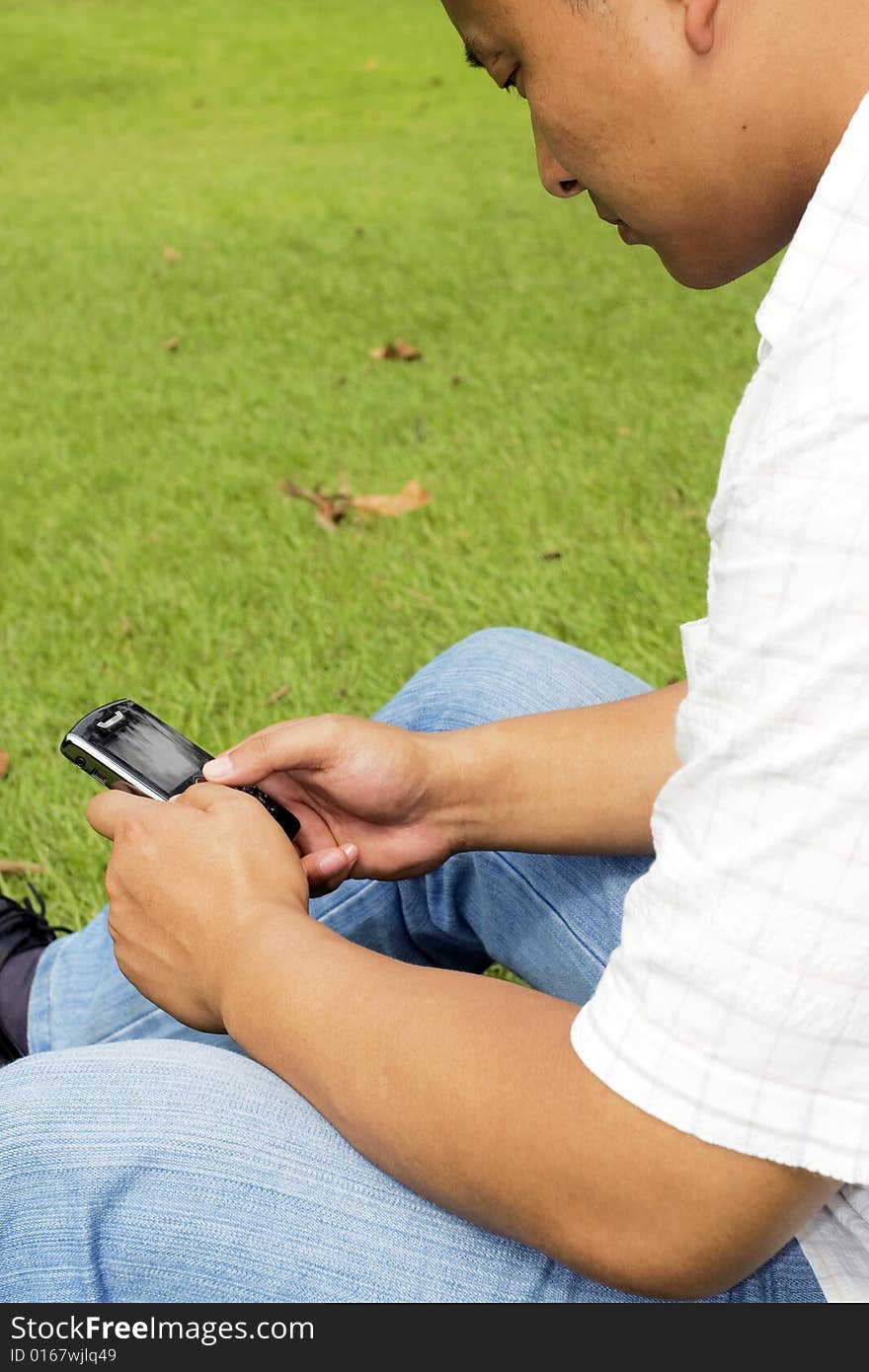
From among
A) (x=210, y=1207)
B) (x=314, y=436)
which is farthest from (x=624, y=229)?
(x=314, y=436)

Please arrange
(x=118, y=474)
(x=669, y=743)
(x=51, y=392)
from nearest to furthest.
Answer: (x=669, y=743)
(x=118, y=474)
(x=51, y=392)

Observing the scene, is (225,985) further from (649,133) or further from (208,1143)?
(649,133)

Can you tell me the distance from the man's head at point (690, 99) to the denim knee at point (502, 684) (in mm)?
614

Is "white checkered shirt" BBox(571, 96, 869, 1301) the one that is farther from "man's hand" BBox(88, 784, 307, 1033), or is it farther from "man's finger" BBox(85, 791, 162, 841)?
"man's finger" BBox(85, 791, 162, 841)

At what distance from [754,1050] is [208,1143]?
0.49 meters

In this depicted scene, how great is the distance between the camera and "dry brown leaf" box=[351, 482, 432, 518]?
3.59m

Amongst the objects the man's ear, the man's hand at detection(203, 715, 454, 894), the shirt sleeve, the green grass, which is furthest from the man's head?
the green grass

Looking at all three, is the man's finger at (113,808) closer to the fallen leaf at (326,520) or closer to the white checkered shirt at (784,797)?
the white checkered shirt at (784,797)

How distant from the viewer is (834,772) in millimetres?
815

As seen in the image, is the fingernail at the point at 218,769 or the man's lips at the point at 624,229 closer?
the man's lips at the point at 624,229

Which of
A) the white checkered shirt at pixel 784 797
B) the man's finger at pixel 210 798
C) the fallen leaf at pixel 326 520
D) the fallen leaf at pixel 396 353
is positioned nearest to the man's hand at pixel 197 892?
the man's finger at pixel 210 798

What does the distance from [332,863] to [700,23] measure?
855 millimetres

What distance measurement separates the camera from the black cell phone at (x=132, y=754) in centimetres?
160
